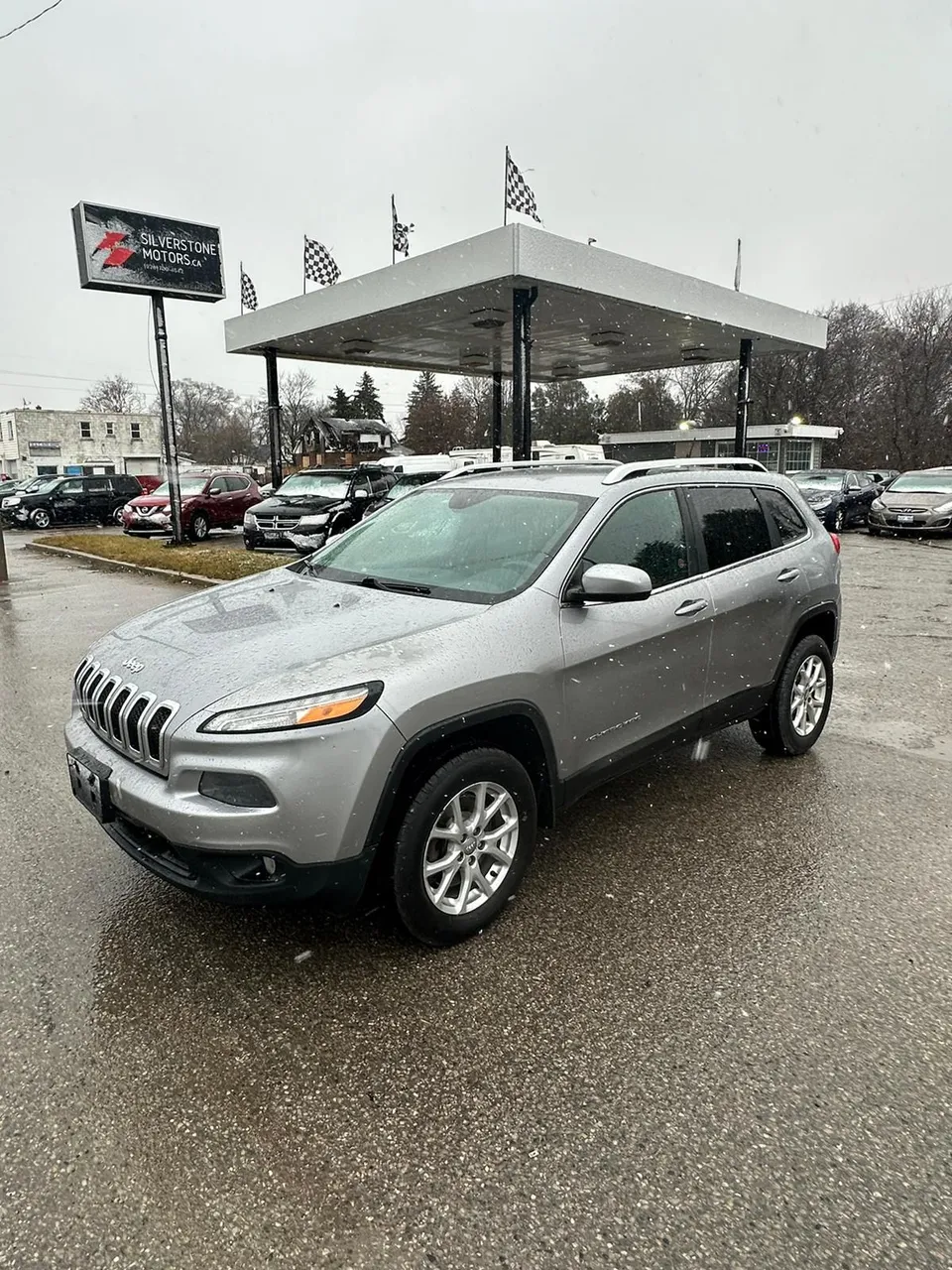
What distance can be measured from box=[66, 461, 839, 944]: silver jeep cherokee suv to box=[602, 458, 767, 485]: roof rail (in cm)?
3

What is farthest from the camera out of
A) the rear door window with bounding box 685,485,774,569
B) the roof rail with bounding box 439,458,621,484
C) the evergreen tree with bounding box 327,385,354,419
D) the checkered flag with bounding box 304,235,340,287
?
the evergreen tree with bounding box 327,385,354,419

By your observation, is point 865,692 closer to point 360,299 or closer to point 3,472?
point 360,299

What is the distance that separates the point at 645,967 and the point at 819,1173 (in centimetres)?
87

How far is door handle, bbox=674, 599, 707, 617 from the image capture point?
3711 mm

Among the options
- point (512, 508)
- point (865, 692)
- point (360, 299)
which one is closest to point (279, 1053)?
point (512, 508)

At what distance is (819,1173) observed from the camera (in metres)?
1.97

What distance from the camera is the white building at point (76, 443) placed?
226 ft

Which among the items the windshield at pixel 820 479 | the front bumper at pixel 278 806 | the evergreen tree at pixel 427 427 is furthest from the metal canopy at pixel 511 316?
the evergreen tree at pixel 427 427

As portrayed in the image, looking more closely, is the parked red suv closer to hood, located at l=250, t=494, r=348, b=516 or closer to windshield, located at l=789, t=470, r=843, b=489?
hood, located at l=250, t=494, r=348, b=516

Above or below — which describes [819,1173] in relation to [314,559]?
below

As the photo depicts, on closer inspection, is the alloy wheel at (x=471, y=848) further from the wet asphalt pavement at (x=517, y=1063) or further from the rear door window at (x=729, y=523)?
the rear door window at (x=729, y=523)

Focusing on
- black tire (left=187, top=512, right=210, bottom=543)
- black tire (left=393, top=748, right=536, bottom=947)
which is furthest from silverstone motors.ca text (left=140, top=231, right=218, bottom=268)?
black tire (left=393, top=748, right=536, bottom=947)

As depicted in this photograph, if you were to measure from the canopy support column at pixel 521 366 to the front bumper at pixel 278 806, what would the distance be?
11.2 m

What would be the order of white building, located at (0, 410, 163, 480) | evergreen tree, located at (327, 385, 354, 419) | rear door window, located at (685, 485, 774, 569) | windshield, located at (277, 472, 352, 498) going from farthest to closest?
1. evergreen tree, located at (327, 385, 354, 419)
2. white building, located at (0, 410, 163, 480)
3. windshield, located at (277, 472, 352, 498)
4. rear door window, located at (685, 485, 774, 569)
